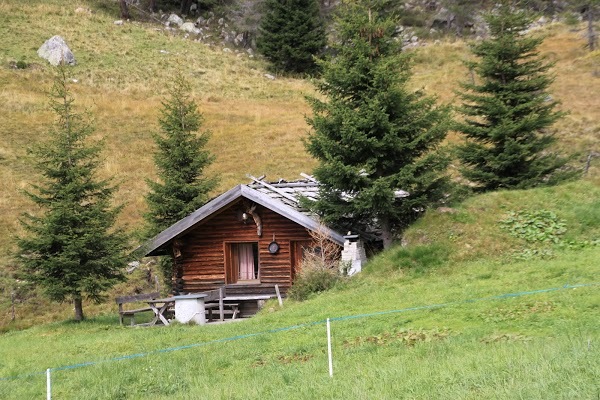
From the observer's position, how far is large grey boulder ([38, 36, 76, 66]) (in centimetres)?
5378

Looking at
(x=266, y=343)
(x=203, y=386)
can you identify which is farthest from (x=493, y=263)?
(x=203, y=386)

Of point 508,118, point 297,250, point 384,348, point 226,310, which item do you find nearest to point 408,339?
point 384,348

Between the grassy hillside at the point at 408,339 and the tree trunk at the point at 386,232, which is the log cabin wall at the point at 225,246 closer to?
the grassy hillside at the point at 408,339

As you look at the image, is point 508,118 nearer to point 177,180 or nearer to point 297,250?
point 297,250

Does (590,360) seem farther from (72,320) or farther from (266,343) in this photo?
(72,320)

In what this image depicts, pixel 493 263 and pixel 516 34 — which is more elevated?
pixel 516 34

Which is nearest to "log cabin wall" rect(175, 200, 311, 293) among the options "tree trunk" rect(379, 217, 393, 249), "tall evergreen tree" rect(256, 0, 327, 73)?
"tree trunk" rect(379, 217, 393, 249)

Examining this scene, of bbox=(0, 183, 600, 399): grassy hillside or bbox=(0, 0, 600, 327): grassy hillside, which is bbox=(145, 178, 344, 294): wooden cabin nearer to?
bbox=(0, 183, 600, 399): grassy hillside

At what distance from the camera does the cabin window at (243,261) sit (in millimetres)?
23562

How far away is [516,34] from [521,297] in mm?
13481

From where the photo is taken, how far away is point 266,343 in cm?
1247

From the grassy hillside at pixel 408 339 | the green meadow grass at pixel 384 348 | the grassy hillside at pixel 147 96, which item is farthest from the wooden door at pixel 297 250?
the grassy hillside at pixel 147 96

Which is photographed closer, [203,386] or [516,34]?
[203,386]

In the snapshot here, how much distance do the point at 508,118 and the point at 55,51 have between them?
4468 centimetres
